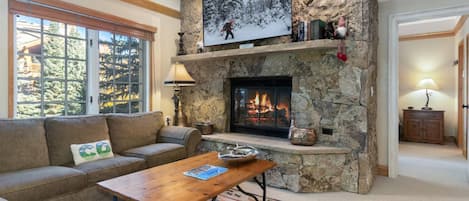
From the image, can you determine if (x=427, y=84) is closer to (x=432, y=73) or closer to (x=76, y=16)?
(x=432, y=73)

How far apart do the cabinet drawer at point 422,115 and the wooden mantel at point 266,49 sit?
4.01m

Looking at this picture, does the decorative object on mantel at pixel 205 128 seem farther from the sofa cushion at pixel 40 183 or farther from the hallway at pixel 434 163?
the hallway at pixel 434 163

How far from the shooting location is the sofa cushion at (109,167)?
244cm

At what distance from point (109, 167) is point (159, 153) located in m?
0.58

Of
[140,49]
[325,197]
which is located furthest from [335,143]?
[140,49]

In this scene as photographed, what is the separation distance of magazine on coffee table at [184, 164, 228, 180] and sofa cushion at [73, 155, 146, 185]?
2.97 ft

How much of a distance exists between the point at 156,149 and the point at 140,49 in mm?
1692

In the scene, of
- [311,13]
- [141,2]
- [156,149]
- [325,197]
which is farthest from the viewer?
[141,2]

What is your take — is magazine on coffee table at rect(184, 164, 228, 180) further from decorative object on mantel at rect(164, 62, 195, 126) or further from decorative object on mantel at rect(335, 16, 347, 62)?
decorative object on mantel at rect(164, 62, 195, 126)

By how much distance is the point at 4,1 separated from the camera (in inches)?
106

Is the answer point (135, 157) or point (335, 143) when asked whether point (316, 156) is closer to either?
point (335, 143)

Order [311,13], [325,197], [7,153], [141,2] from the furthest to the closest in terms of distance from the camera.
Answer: [141,2] → [311,13] → [325,197] → [7,153]

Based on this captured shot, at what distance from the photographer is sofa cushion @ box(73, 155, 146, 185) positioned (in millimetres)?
2443

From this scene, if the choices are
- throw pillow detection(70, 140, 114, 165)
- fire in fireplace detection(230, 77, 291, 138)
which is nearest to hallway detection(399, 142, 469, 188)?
fire in fireplace detection(230, 77, 291, 138)
